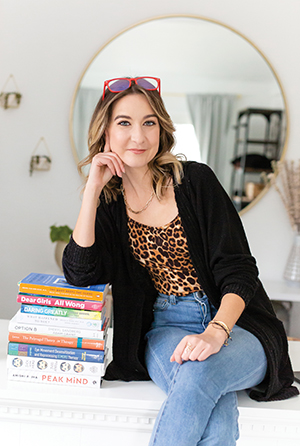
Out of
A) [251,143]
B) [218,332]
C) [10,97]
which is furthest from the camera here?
[251,143]

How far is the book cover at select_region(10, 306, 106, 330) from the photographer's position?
1.21 m

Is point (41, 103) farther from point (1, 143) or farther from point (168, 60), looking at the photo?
point (168, 60)

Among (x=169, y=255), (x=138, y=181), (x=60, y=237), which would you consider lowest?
(x=60, y=237)

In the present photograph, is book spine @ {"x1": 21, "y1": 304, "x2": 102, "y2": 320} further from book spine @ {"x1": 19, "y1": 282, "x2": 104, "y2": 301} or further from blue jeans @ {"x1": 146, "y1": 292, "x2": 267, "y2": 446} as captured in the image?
blue jeans @ {"x1": 146, "y1": 292, "x2": 267, "y2": 446}

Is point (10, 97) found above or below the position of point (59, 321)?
above

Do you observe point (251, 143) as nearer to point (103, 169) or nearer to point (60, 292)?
point (103, 169)

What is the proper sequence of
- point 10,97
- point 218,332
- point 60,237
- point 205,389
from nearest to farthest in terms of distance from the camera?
point 205,389 < point 218,332 < point 60,237 < point 10,97

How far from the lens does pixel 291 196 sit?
2986 mm

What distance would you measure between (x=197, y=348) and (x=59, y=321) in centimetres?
37

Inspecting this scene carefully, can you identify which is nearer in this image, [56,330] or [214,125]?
[56,330]

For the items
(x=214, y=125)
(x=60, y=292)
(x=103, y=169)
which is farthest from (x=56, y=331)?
(x=214, y=125)

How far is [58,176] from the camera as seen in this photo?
2994 mm

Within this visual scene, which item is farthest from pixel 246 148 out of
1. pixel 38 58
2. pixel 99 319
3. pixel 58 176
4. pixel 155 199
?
pixel 99 319

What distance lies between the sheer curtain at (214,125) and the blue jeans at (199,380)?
1730mm
